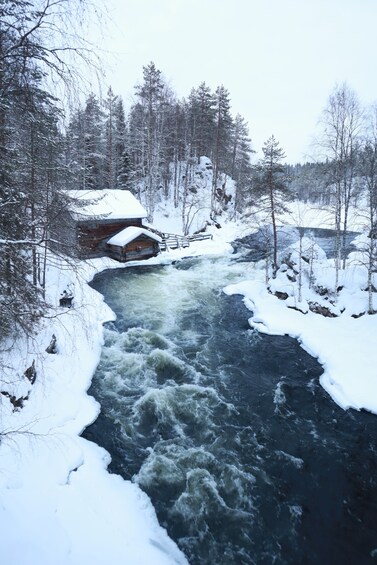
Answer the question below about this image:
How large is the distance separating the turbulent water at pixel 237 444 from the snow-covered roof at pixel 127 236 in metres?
11.7

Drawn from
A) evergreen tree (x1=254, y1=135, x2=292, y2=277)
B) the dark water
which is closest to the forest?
evergreen tree (x1=254, y1=135, x2=292, y2=277)

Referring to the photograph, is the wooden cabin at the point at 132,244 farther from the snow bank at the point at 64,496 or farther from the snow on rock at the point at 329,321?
the snow bank at the point at 64,496

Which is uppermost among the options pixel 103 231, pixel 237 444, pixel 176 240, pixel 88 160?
pixel 88 160

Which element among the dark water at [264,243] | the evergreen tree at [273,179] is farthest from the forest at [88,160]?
the dark water at [264,243]

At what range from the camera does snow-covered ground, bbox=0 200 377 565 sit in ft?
17.4

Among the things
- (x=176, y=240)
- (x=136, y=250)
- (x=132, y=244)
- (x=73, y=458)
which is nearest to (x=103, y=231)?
(x=132, y=244)

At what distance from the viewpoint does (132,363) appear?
1198 centimetres

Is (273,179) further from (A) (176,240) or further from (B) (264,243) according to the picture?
(B) (264,243)

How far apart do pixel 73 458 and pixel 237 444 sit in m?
4.20

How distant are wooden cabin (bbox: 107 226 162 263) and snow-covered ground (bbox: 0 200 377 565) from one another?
12.3m

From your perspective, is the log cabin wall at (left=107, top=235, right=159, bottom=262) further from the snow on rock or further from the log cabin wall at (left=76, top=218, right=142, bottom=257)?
the snow on rock

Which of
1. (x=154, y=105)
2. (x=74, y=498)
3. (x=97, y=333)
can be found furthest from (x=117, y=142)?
(x=74, y=498)

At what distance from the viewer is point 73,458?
24.5 ft

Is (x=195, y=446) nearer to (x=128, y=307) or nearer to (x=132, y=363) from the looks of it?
(x=132, y=363)
